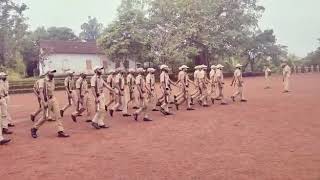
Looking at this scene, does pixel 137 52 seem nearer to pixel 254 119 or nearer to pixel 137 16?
pixel 137 16

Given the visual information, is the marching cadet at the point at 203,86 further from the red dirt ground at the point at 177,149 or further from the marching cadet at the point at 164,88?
the red dirt ground at the point at 177,149

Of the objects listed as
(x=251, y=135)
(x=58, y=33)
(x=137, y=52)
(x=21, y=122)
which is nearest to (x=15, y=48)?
(x=137, y=52)

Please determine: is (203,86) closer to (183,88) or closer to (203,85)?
(203,85)

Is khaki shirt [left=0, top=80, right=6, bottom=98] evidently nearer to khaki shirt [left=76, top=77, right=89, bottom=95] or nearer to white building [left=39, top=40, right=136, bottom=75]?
khaki shirt [left=76, top=77, right=89, bottom=95]

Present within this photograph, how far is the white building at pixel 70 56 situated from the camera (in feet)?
194

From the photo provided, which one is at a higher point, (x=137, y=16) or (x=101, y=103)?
(x=137, y=16)

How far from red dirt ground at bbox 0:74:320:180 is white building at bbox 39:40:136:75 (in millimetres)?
43294

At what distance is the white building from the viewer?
59.1 metres

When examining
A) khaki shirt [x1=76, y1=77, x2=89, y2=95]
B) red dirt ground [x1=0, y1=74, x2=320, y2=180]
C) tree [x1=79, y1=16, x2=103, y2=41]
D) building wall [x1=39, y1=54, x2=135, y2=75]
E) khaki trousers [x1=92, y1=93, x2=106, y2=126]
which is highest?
tree [x1=79, y1=16, x2=103, y2=41]

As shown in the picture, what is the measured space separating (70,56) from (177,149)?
52.3m

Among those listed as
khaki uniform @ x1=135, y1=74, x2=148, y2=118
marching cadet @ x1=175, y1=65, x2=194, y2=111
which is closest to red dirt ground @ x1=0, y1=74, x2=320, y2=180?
khaki uniform @ x1=135, y1=74, x2=148, y2=118

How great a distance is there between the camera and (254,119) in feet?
52.1

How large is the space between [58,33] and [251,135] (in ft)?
237

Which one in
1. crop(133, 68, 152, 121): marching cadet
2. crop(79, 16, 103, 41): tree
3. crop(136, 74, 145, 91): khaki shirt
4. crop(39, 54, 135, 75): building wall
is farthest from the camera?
crop(79, 16, 103, 41): tree
